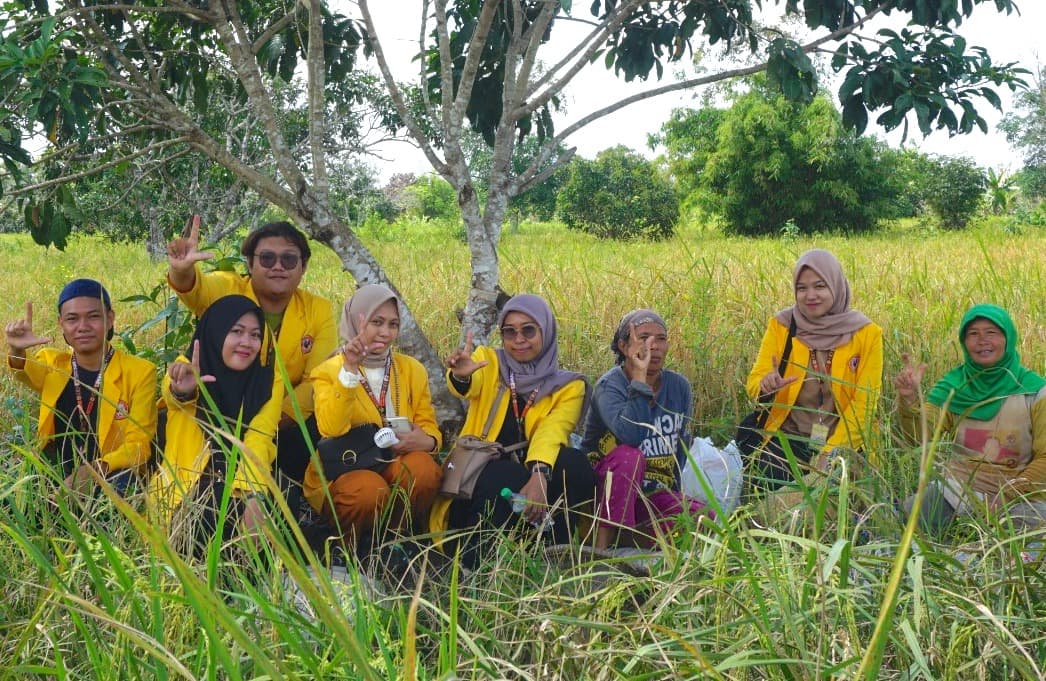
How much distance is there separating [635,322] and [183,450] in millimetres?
1604

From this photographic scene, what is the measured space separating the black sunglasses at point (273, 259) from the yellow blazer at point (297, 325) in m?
0.15

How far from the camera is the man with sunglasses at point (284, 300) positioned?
3.50 meters

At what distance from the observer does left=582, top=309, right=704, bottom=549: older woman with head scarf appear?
3150 millimetres

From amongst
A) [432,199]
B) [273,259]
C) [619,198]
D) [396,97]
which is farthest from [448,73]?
[432,199]

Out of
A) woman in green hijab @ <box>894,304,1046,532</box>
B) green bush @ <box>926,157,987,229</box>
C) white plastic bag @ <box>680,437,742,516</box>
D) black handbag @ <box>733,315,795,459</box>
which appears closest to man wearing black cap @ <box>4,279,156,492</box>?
white plastic bag @ <box>680,437,742,516</box>

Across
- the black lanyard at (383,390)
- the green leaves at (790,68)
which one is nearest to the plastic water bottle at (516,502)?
the black lanyard at (383,390)

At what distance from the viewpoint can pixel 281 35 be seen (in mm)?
4613

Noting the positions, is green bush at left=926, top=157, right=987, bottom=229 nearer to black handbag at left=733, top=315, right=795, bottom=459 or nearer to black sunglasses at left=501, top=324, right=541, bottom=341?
black handbag at left=733, top=315, right=795, bottom=459

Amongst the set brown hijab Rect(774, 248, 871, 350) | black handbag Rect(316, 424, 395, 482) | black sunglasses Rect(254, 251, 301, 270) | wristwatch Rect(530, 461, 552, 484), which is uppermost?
black sunglasses Rect(254, 251, 301, 270)

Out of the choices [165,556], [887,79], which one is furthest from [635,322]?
[165,556]

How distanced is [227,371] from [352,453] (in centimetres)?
51

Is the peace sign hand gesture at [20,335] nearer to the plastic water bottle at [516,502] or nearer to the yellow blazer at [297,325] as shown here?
→ the yellow blazer at [297,325]

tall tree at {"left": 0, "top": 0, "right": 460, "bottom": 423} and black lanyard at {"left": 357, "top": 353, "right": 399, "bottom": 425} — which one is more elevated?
tall tree at {"left": 0, "top": 0, "right": 460, "bottom": 423}

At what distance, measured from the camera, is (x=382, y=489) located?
3.05m
